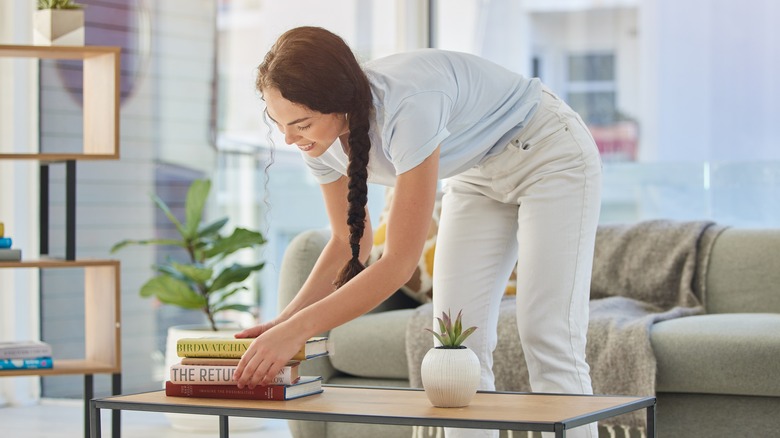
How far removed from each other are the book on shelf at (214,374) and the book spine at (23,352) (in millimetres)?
1414

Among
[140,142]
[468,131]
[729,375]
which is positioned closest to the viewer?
[468,131]

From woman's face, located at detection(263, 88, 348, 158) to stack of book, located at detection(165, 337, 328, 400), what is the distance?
337 mm

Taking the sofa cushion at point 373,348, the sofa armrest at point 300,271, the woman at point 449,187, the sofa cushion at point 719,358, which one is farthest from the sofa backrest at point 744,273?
the woman at point 449,187

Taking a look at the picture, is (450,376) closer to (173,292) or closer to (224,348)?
(224,348)

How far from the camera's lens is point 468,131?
1.80 m

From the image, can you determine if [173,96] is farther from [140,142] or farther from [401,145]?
[401,145]

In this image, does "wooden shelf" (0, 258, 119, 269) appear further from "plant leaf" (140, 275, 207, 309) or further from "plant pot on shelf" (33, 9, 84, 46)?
"plant pot on shelf" (33, 9, 84, 46)

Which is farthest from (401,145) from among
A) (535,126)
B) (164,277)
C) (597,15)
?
(597,15)

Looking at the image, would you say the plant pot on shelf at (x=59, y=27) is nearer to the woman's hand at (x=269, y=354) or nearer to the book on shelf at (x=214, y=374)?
the book on shelf at (x=214, y=374)

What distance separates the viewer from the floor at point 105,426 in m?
3.32

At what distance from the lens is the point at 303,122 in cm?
166

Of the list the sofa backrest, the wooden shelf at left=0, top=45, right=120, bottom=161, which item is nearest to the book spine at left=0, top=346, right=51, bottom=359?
the wooden shelf at left=0, top=45, right=120, bottom=161

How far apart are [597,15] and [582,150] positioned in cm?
201

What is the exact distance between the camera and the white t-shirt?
1.62 metres
